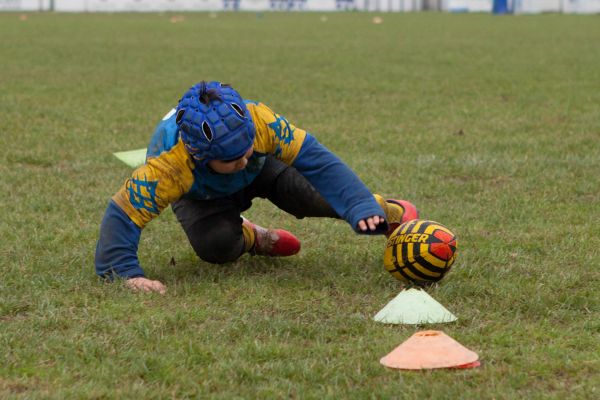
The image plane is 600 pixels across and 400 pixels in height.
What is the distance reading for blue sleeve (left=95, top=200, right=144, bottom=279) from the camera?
4.49 meters

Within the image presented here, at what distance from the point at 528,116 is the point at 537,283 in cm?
558

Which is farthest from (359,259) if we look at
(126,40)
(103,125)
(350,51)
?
(126,40)

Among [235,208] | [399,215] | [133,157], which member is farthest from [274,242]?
[133,157]

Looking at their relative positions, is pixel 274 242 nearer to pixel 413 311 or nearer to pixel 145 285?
pixel 145 285

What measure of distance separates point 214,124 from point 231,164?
25 centimetres

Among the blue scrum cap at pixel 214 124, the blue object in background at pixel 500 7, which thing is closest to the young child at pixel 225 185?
the blue scrum cap at pixel 214 124

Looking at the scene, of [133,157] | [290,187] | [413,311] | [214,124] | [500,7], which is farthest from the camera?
[500,7]

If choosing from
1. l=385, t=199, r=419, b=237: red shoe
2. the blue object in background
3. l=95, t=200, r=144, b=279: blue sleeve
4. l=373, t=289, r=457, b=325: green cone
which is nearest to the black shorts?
l=385, t=199, r=419, b=237: red shoe

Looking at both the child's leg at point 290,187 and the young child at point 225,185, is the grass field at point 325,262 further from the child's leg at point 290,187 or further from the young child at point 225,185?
the child's leg at point 290,187

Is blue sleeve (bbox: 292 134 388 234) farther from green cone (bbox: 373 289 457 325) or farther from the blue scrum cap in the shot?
green cone (bbox: 373 289 457 325)

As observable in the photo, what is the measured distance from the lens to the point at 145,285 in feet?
14.5

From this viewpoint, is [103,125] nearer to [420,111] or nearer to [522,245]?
[420,111]

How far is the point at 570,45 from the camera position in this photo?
1998 centimetres

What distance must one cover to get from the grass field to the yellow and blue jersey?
207 mm
